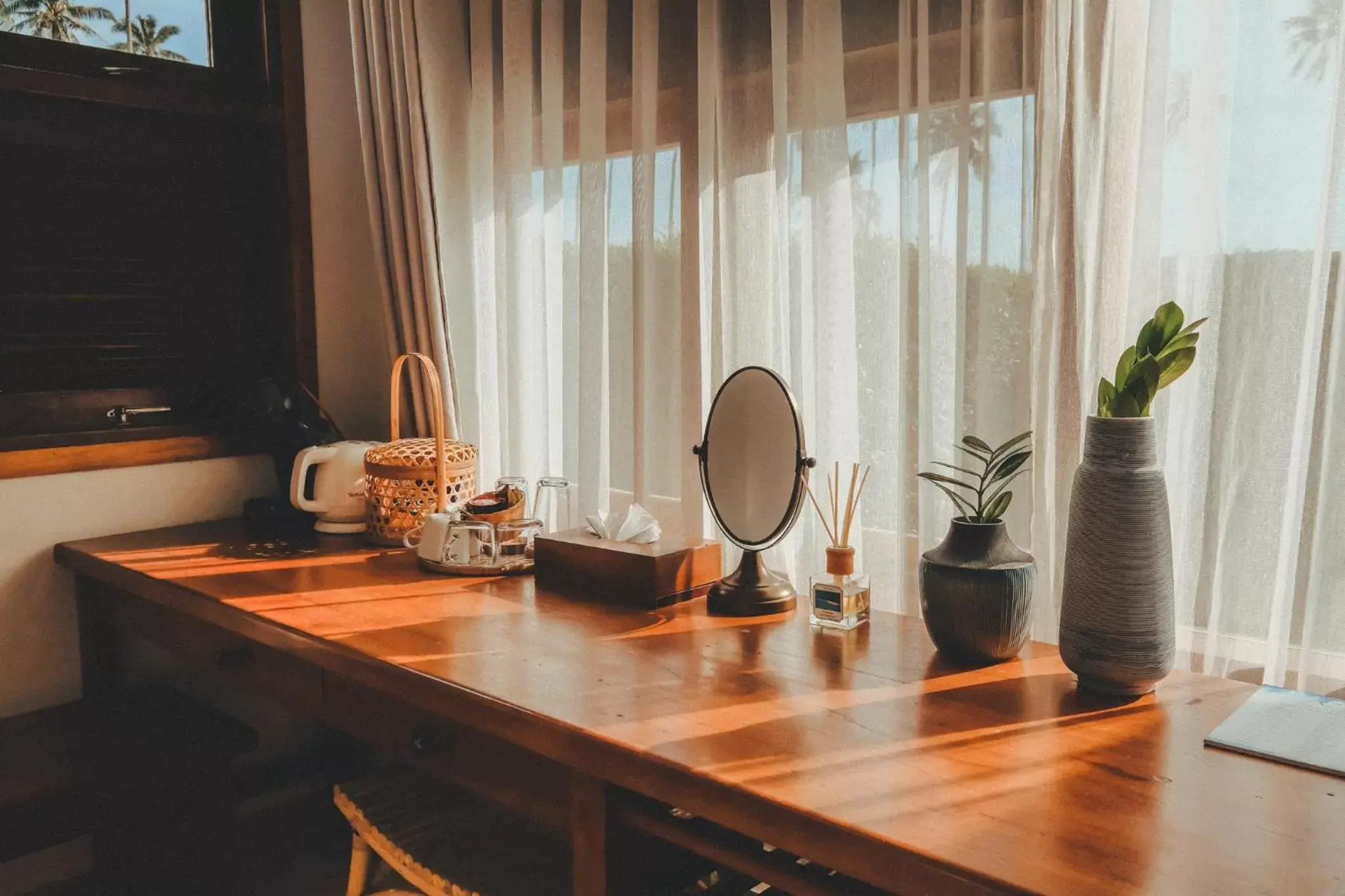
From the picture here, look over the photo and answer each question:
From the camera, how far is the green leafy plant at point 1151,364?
108cm

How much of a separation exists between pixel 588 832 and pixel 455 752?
242mm

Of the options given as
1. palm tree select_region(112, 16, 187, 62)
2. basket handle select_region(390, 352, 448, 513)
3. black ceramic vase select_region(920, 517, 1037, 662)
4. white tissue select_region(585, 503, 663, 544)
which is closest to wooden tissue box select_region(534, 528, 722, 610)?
white tissue select_region(585, 503, 663, 544)

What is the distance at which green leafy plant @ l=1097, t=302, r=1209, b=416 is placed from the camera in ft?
3.55

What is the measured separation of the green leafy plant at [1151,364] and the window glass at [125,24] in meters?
2.03

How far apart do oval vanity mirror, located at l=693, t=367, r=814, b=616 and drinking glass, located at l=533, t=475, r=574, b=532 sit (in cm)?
43

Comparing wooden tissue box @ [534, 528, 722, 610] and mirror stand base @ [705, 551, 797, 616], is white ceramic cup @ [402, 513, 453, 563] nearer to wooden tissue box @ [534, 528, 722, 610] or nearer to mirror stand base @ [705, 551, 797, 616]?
wooden tissue box @ [534, 528, 722, 610]

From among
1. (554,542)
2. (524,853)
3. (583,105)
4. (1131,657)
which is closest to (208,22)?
(583,105)

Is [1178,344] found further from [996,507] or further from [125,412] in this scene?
[125,412]

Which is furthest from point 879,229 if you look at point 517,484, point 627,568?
point 517,484

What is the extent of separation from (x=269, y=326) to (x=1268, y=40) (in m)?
2.04

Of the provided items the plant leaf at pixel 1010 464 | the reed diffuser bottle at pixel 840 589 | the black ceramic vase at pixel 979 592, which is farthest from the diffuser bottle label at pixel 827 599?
the plant leaf at pixel 1010 464

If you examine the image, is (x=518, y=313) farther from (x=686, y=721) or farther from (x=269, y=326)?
(x=686, y=721)

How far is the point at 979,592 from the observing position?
1.18 meters

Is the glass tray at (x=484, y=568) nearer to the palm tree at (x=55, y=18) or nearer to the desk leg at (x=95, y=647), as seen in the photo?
the desk leg at (x=95, y=647)
